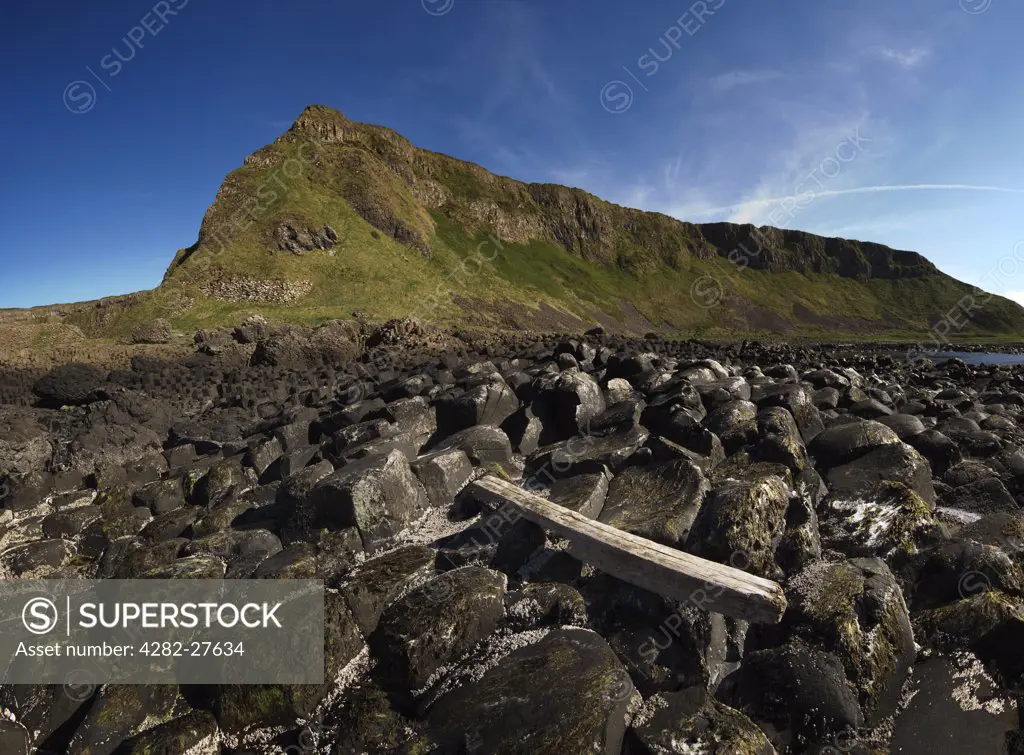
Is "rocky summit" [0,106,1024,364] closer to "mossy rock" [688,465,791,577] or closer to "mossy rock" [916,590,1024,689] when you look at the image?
"mossy rock" [688,465,791,577]

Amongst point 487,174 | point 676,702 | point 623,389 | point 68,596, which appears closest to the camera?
point 676,702

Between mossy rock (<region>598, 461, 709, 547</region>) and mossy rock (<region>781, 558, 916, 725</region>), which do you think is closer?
mossy rock (<region>781, 558, 916, 725</region>)

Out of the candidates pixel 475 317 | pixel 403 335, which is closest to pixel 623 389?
pixel 403 335

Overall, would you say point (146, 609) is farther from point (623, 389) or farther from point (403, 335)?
point (403, 335)

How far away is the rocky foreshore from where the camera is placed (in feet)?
10.4

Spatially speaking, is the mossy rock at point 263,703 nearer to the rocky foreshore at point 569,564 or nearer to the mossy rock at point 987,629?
the rocky foreshore at point 569,564

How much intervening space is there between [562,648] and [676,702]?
763 millimetres

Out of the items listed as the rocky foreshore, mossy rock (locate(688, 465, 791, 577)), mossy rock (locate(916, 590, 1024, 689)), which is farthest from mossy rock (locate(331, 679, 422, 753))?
mossy rock (locate(916, 590, 1024, 689))

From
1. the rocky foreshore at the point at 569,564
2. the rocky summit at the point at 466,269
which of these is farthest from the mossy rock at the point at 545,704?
the rocky summit at the point at 466,269

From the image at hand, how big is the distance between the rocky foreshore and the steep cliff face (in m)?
28.5

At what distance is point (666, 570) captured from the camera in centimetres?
390

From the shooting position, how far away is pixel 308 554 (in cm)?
489

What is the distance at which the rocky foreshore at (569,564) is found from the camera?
317 cm

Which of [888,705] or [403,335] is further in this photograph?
[403,335]
